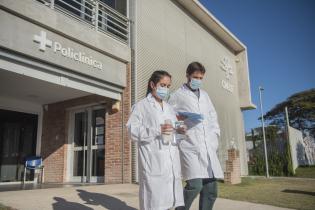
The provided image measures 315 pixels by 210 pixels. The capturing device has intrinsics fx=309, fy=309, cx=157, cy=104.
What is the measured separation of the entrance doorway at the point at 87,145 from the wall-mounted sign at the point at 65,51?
1984 mm

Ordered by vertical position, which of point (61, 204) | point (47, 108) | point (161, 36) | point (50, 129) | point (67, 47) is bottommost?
point (61, 204)

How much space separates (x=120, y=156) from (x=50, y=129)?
3.77 meters

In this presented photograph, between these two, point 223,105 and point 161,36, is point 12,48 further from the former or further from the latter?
point 223,105

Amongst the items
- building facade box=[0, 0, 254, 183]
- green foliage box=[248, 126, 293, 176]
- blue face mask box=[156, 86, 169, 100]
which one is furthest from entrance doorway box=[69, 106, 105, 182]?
green foliage box=[248, 126, 293, 176]

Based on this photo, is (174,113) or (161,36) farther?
(161,36)

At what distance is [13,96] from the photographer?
10469mm

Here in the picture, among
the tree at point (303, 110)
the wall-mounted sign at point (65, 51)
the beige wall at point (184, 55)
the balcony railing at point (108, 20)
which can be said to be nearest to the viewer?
the wall-mounted sign at point (65, 51)

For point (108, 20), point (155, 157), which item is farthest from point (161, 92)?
point (108, 20)

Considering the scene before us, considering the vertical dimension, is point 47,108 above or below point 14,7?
below

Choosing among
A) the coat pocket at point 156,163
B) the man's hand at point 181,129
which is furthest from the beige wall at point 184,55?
the coat pocket at point 156,163

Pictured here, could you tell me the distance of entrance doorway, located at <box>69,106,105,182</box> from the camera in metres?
10.1

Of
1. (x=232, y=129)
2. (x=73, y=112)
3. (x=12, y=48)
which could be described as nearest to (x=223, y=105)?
(x=232, y=129)

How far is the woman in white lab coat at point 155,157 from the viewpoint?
2.84 metres

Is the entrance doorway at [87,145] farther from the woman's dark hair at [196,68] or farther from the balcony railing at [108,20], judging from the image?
the woman's dark hair at [196,68]
